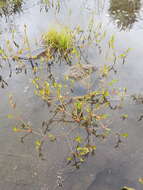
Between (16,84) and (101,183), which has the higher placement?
(16,84)

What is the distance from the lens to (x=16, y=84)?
344 centimetres

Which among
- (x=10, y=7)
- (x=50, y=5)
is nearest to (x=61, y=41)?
(x=50, y=5)

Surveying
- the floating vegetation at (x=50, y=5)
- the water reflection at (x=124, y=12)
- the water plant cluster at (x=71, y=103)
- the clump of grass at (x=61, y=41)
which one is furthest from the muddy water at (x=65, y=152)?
the floating vegetation at (x=50, y=5)

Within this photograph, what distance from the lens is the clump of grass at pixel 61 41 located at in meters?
3.99

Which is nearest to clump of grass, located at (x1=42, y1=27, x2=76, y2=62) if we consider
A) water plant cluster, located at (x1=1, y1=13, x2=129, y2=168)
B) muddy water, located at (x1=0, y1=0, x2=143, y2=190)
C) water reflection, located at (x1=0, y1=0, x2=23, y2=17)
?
water plant cluster, located at (x1=1, y1=13, x2=129, y2=168)

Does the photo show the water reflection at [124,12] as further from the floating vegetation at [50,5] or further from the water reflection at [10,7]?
the water reflection at [10,7]

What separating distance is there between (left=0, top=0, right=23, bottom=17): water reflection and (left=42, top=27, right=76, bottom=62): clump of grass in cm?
195

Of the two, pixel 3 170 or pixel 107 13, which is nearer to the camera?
pixel 3 170

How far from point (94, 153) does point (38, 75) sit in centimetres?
165

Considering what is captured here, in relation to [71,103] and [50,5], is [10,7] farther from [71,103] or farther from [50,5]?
[71,103]

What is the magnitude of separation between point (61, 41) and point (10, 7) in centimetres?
268

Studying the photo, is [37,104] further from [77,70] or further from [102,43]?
[102,43]

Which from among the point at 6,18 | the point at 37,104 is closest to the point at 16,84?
the point at 37,104

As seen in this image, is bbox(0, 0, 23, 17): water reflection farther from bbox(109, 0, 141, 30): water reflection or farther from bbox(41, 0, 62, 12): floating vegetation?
bbox(109, 0, 141, 30): water reflection
